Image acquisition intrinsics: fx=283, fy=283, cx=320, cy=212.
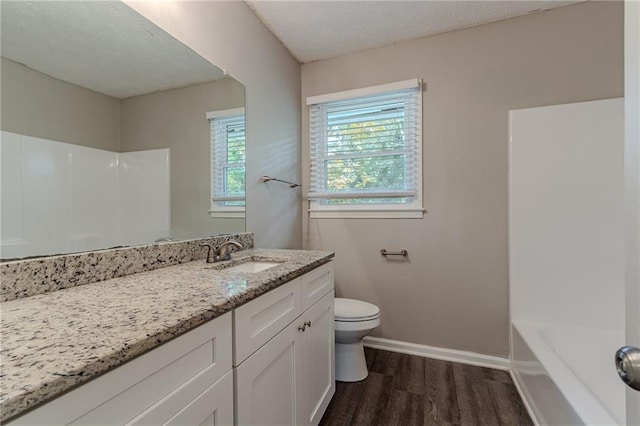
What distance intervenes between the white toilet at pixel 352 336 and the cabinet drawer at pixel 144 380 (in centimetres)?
111

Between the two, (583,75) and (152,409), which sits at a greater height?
(583,75)

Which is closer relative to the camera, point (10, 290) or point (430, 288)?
point (10, 290)

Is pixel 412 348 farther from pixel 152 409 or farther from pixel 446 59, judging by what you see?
pixel 446 59

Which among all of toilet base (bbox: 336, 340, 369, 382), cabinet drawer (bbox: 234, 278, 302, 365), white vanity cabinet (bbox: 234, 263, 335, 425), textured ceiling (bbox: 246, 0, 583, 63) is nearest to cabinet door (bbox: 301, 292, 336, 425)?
white vanity cabinet (bbox: 234, 263, 335, 425)

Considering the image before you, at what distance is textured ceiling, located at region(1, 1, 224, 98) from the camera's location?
0.84 m

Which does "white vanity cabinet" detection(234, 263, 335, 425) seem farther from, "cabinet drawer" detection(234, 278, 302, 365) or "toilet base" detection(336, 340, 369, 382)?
"toilet base" detection(336, 340, 369, 382)

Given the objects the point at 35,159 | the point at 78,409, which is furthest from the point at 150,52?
the point at 78,409

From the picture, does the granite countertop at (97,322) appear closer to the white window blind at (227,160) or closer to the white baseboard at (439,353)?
the white window blind at (227,160)

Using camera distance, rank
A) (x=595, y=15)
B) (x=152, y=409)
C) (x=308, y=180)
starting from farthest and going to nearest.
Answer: (x=308, y=180) < (x=595, y=15) < (x=152, y=409)

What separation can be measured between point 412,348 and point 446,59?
219 cm

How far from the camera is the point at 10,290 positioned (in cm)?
77

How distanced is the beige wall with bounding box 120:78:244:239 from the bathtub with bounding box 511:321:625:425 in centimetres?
176

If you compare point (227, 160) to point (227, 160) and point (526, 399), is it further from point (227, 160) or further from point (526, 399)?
point (526, 399)

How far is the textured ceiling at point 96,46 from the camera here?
0.84 metres
